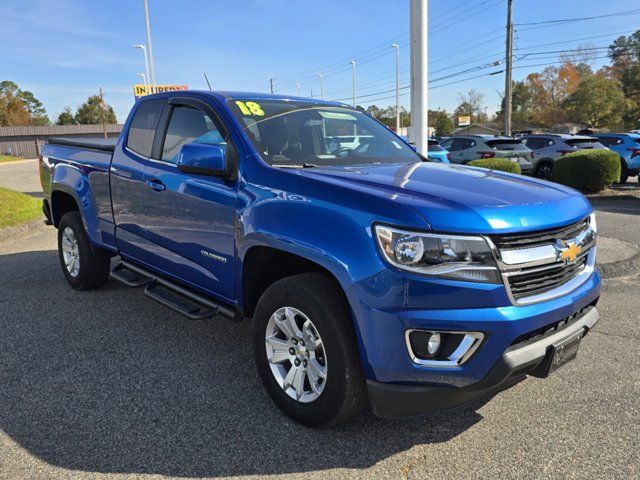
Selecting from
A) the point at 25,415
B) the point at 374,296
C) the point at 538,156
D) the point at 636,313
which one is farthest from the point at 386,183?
the point at 538,156

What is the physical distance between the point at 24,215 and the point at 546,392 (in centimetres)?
989

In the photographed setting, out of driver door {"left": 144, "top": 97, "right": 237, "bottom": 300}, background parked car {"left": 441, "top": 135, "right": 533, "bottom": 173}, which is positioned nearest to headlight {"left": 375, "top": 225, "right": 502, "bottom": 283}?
driver door {"left": 144, "top": 97, "right": 237, "bottom": 300}

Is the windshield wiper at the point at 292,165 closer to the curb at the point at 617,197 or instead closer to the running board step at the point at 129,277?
the running board step at the point at 129,277

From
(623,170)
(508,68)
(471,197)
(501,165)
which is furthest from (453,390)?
(508,68)

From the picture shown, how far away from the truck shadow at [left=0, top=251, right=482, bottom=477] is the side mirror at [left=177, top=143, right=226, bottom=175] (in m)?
1.42

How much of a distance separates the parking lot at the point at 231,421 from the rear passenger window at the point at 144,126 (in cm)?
156

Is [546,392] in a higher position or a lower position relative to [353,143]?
lower

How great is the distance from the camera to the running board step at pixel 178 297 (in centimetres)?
354

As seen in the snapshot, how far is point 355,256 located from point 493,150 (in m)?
14.3

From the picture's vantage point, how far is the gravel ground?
2.64m

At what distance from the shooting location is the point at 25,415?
3.13 m

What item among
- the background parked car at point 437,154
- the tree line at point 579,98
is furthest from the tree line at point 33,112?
the background parked car at point 437,154

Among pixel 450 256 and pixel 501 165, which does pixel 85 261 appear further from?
pixel 501 165

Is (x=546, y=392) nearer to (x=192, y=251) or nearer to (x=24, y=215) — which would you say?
(x=192, y=251)
